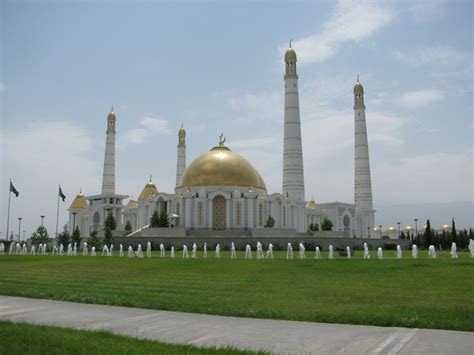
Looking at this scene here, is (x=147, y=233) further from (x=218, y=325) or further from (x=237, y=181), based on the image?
(x=218, y=325)

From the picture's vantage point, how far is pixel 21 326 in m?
9.28

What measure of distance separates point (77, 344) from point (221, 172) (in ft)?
163

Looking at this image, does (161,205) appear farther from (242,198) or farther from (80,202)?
(80,202)

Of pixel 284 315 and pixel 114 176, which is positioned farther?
pixel 114 176

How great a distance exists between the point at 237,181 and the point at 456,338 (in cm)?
4942

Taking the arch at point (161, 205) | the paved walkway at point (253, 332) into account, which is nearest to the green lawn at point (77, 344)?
the paved walkway at point (253, 332)

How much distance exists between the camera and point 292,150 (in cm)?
6050

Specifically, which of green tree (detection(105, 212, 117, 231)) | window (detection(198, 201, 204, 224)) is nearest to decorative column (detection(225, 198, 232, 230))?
window (detection(198, 201, 204, 224))

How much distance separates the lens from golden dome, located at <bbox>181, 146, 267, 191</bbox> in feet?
187

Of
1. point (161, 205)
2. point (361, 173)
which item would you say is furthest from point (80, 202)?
point (361, 173)

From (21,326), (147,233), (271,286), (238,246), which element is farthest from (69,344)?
(147,233)

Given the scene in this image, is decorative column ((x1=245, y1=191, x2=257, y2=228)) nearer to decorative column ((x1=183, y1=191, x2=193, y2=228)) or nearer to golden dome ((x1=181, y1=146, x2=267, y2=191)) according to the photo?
golden dome ((x1=181, y1=146, x2=267, y2=191))

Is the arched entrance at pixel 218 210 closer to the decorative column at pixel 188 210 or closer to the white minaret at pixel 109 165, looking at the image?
the decorative column at pixel 188 210

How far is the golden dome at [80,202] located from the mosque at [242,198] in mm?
2982
